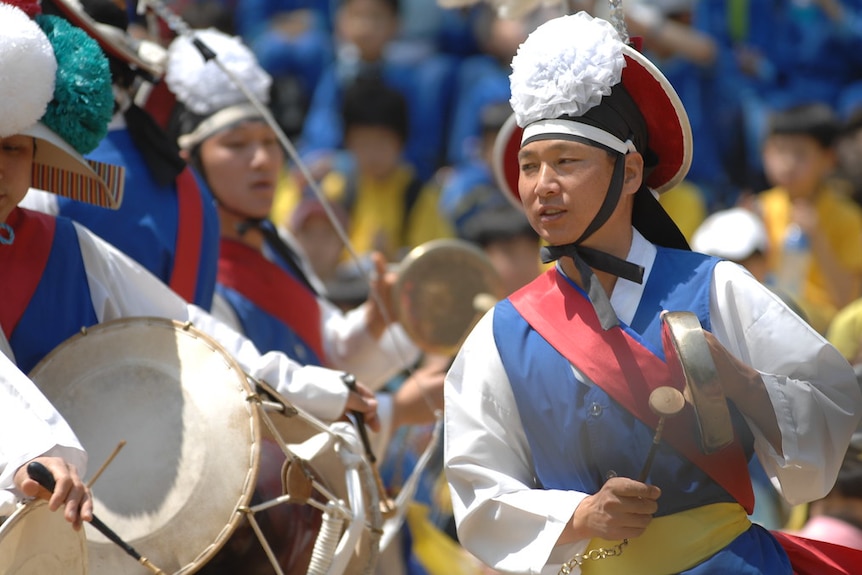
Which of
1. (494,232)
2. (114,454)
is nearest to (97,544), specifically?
(114,454)

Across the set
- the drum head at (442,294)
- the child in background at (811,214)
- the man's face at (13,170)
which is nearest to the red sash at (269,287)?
the drum head at (442,294)

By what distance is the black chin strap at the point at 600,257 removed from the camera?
327cm

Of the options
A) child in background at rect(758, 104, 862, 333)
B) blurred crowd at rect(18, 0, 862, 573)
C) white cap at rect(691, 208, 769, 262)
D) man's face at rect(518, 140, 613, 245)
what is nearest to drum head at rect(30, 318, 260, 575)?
man's face at rect(518, 140, 613, 245)

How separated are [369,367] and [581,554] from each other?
234 centimetres

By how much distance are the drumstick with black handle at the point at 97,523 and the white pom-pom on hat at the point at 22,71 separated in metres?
0.89

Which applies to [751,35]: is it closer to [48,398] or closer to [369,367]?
[369,367]

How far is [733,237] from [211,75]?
2622mm

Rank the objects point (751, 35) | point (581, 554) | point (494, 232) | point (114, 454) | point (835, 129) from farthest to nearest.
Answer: point (751, 35) → point (835, 129) → point (494, 232) → point (114, 454) → point (581, 554)

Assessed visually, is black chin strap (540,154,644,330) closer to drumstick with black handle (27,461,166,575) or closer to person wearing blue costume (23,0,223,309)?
drumstick with black handle (27,461,166,575)

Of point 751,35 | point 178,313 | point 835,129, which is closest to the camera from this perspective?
point 178,313

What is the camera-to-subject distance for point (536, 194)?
10.7 feet

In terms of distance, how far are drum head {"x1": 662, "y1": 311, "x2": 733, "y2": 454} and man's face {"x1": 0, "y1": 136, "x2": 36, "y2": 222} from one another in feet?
5.44

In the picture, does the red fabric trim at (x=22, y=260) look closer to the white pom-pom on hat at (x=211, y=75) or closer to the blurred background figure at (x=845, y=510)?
the white pom-pom on hat at (x=211, y=75)

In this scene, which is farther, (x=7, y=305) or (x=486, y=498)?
(x=7, y=305)
